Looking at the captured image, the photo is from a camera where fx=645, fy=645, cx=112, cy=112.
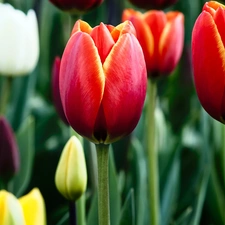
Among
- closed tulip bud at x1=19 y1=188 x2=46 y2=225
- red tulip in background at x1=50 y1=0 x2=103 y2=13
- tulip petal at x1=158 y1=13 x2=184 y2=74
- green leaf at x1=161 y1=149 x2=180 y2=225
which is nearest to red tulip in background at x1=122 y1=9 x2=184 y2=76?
tulip petal at x1=158 y1=13 x2=184 y2=74

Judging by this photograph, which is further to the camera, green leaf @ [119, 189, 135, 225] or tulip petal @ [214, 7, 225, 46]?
green leaf @ [119, 189, 135, 225]

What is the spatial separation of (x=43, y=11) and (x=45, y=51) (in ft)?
0.35

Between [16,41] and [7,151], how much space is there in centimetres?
21

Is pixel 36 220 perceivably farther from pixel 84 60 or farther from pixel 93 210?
pixel 93 210

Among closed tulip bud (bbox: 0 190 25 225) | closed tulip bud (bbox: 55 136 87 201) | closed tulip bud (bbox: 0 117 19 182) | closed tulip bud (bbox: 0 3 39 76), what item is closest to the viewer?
closed tulip bud (bbox: 0 190 25 225)

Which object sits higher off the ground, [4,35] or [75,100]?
[75,100]

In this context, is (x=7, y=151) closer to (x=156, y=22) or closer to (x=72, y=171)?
(x=72, y=171)

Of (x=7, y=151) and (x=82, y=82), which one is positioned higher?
(x=82, y=82)

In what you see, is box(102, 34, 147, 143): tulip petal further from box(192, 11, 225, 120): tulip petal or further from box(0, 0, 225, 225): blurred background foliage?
box(0, 0, 225, 225): blurred background foliage

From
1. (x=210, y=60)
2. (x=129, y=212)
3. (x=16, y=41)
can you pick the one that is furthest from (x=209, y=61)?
(x=16, y=41)

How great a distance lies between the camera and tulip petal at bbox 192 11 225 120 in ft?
1.81

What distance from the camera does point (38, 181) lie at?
1155mm

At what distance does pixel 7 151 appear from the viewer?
0.79 m

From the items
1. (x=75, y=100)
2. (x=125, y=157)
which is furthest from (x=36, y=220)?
(x=125, y=157)
